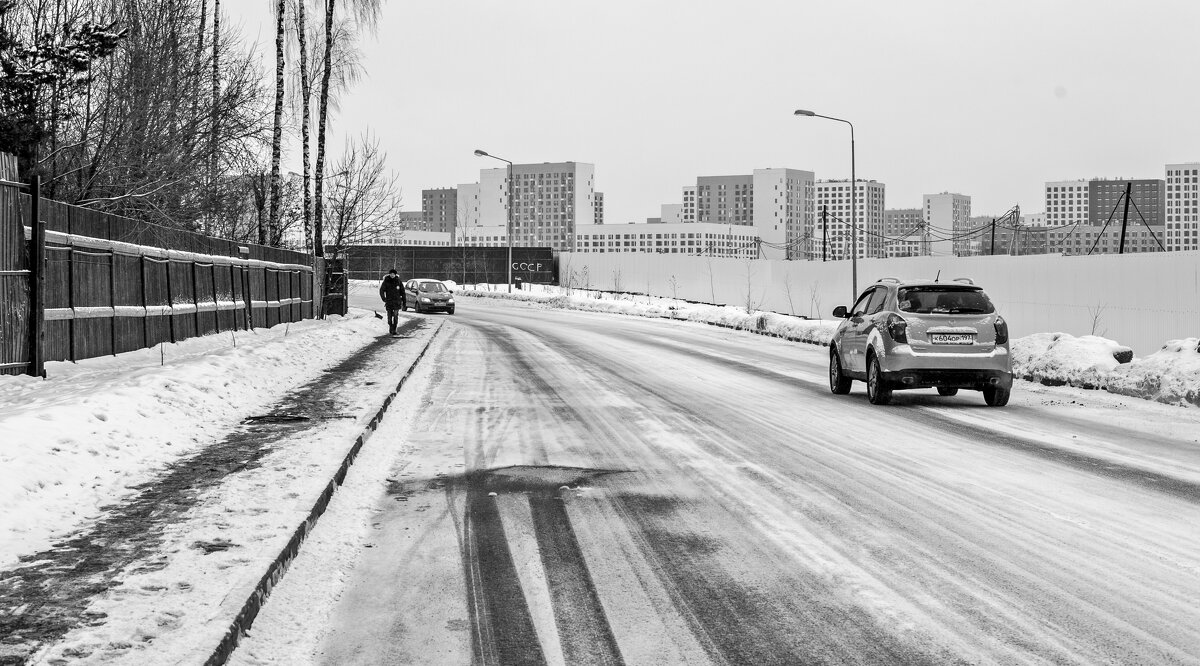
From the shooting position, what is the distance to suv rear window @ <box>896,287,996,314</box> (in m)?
13.7

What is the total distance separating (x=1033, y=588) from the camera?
5152 millimetres

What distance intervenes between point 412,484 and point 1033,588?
4.48 metres

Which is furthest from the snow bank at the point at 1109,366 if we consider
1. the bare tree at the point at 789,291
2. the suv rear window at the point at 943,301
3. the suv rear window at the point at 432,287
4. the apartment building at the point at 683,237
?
the apartment building at the point at 683,237

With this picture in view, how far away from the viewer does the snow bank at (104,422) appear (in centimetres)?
654

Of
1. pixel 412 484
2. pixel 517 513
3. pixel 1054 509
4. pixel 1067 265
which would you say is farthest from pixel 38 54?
pixel 1067 265

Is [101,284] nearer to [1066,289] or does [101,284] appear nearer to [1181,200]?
Result: [1066,289]

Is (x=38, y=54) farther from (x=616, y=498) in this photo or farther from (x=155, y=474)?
(x=616, y=498)

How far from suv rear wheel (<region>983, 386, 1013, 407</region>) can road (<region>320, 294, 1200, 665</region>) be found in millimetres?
806

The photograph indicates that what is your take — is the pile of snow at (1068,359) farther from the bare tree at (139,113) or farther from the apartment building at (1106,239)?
the apartment building at (1106,239)

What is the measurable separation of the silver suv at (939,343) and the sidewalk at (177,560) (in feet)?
23.3

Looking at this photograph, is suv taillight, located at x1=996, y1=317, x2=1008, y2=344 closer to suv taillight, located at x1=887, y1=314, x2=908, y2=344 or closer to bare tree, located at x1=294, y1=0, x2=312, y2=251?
suv taillight, located at x1=887, y1=314, x2=908, y2=344

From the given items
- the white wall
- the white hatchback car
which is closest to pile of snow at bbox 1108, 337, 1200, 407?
the white wall

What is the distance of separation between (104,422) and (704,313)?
3424 cm

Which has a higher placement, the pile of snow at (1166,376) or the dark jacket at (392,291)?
the dark jacket at (392,291)
